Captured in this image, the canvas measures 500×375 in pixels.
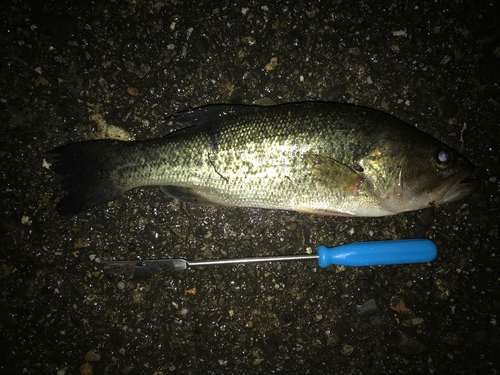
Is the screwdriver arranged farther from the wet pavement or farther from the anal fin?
the anal fin

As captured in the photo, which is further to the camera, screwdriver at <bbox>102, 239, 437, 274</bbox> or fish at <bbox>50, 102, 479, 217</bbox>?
screwdriver at <bbox>102, 239, 437, 274</bbox>

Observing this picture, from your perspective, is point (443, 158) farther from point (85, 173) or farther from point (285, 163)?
point (85, 173)

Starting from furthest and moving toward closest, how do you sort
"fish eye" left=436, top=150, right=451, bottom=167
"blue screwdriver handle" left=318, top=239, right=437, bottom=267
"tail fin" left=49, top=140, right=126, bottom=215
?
"tail fin" left=49, top=140, right=126, bottom=215 → "blue screwdriver handle" left=318, top=239, right=437, bottom=267 → "fish eye" left=436, top=150, right=451, bottom=167

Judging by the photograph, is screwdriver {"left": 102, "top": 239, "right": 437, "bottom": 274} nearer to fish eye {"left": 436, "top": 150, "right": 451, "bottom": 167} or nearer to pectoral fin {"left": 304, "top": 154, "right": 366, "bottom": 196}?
pectoral fin {"left": 304, "top": 154, "right": 366, "bottom": 196}

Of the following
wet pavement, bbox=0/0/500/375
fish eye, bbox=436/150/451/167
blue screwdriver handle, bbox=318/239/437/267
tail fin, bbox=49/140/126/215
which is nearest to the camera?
fish eye, bbox=436/150/451/167

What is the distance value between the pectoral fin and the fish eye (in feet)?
1.81

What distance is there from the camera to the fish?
6.79 ft

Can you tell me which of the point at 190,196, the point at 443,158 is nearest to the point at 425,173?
the point at 443,158

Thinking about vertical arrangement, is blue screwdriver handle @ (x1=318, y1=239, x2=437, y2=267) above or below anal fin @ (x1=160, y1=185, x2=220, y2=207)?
below

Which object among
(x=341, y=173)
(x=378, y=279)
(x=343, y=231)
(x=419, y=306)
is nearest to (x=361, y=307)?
(x=378, y=279)

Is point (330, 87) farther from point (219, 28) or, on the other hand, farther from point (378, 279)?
point (378, 279)

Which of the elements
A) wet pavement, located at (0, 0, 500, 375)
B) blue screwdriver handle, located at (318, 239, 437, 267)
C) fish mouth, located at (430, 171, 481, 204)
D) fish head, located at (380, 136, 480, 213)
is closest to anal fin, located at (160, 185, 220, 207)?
wet pavement, located at (0, 0, 500, 375)

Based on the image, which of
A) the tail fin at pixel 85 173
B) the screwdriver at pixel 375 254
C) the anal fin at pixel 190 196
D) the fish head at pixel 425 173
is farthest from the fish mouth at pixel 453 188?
the tail fin at pixel 85 173

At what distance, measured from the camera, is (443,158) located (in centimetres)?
205
